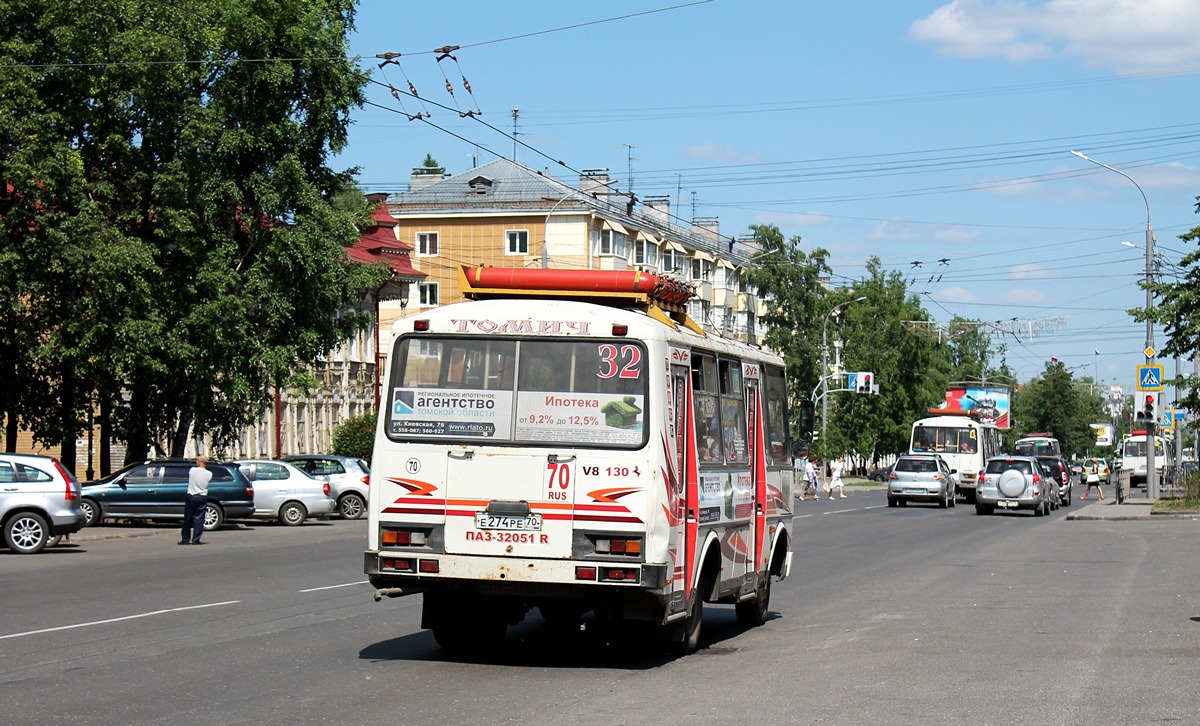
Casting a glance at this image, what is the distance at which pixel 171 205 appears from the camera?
118ft

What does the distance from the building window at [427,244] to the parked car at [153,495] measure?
48354mm

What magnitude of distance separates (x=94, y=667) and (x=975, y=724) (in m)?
6.24

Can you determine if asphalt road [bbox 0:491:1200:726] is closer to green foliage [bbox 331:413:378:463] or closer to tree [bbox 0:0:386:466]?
tree [bbox 0:0:386:466]

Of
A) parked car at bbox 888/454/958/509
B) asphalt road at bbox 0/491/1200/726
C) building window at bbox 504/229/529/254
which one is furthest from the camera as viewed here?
building window at bbox 504/229/529/254

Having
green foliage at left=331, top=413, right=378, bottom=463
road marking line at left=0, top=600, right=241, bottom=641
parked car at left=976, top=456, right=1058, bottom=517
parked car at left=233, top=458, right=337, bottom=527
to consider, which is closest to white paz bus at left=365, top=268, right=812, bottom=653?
road marking line at left=0, top=600, right=241, bottom=641

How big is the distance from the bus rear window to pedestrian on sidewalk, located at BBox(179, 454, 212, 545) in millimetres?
16449

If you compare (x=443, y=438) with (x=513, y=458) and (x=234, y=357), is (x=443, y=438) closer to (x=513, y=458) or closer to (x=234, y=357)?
(x=513, y=458)

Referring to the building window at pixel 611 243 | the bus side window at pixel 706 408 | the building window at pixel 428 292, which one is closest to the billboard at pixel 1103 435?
the building window at pixel 611 243

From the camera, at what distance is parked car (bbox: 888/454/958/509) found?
50250mm

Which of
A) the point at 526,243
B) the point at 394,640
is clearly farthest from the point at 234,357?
the point at 526,243

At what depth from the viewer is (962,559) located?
80.5 feet

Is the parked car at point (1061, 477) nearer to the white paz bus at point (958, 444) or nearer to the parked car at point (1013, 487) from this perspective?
the white paz bus at point (958, 444)

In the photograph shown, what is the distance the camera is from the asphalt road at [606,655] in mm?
9375

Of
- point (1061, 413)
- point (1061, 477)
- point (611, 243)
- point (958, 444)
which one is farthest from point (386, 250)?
point (1061, 413)
